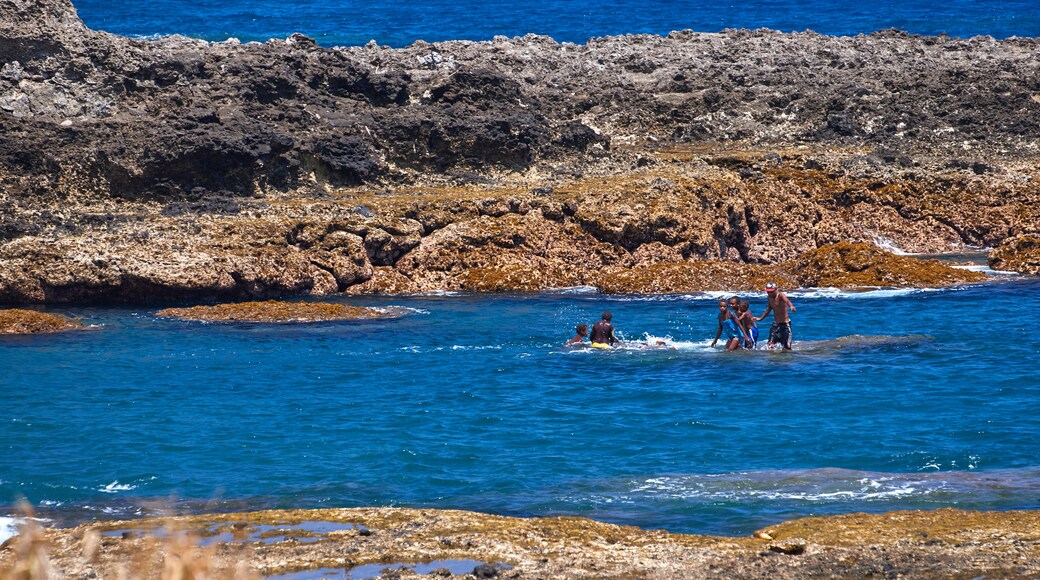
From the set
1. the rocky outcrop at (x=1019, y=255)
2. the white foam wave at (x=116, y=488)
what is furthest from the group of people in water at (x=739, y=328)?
the rocky outcrop at (x=1019, y=255)

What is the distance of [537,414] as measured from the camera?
639 inches

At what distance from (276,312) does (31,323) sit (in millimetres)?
4381

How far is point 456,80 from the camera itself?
3366 cm

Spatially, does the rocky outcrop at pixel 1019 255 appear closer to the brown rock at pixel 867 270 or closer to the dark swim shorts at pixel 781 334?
the brown rock at pixel 867 270

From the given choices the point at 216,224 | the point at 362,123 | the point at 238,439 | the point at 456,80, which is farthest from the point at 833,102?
the point at 238,439

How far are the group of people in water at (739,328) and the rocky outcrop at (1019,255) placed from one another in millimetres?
9604

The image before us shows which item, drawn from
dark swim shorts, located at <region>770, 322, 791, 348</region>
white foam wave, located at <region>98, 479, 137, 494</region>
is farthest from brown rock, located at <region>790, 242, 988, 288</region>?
white foam wave, located at <region>98, 479, 137, 494</region>

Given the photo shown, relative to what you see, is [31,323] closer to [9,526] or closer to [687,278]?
[9,526]

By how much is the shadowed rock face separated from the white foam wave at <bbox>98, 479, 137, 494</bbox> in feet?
42.0

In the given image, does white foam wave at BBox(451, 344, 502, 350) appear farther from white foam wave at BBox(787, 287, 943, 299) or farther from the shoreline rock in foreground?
the shoreline rock in foreground

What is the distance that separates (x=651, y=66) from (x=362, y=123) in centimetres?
1319

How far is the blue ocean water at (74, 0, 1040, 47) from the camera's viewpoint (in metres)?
71.6

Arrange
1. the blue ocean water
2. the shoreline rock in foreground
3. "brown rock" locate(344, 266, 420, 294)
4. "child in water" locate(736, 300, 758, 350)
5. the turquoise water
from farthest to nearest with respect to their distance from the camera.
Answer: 1. the blue ocean water
2. "brown rock" locate(344, 266, 420, 294)
3. "child in water" locate(736, 300, 758, 350)
4. the turquoise water
5. the shoreline rock in foreground

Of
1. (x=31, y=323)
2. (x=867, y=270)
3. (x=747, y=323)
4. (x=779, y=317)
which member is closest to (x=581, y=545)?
(x=779, y=317)
